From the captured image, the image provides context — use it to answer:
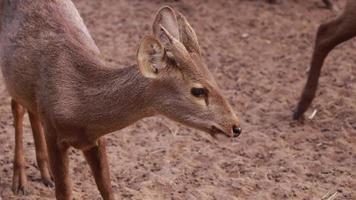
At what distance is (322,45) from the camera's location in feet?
19.1

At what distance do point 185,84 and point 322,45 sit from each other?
2.67 metres

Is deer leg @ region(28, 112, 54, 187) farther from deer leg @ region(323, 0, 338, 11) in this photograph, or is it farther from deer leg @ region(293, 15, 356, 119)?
deer leg @ region(323, 0, 338, 11)

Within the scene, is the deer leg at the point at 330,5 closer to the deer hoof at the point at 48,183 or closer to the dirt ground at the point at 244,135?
the dirt ground at the point at 244,135

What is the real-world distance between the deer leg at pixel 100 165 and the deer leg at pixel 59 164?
17 centimetres

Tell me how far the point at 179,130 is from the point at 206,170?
2.23 ft

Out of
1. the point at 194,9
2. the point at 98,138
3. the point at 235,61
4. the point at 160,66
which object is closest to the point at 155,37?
the point at 160,66

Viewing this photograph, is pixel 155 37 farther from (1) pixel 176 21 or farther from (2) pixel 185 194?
(2) pixel 185 194

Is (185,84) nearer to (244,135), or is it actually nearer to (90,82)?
(90,82)

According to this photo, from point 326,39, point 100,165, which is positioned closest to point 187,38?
point 100,165

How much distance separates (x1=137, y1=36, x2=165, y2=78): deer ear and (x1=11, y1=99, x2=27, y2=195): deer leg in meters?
1.71

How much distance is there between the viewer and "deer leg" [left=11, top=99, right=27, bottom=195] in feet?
15.9

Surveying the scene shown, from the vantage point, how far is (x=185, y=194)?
4859mm

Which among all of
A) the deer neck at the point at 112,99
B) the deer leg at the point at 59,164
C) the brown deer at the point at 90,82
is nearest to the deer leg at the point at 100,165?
the brown deer at the point at 90,82

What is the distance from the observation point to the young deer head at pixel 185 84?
3408 mm
